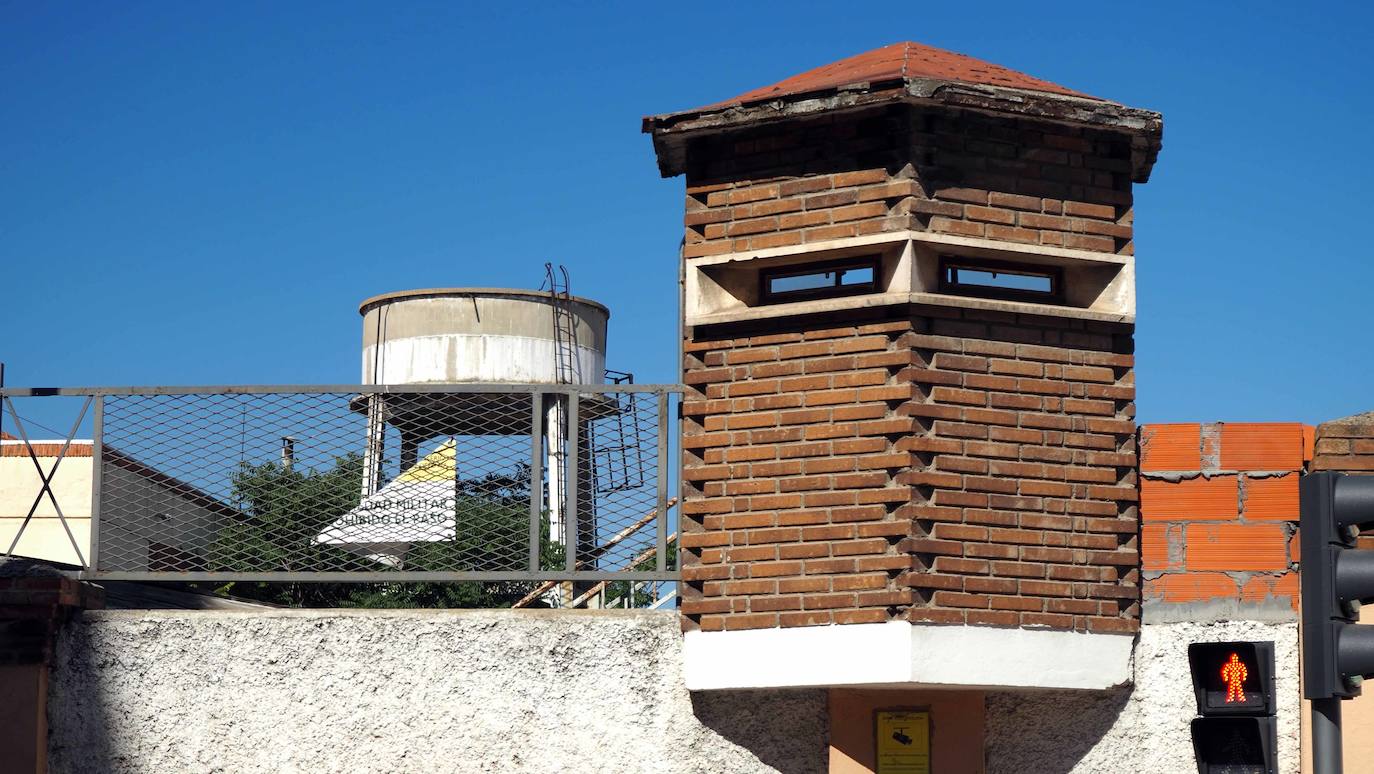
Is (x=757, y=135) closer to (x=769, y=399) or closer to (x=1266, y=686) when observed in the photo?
(x=769, y=399)

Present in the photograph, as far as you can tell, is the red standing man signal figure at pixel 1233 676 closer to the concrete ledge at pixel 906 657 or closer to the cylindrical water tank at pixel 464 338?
the concrete ledge at pixel 906 657

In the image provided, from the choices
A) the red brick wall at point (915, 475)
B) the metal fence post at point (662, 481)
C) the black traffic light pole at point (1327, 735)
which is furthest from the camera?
the metal fence post at point (662, 481)

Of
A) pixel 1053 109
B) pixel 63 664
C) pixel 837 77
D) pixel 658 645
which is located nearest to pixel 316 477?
pixel 63 664

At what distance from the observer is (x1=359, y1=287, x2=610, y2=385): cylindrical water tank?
2753 centimetres

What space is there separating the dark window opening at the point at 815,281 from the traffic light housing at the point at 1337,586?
10.7 ft

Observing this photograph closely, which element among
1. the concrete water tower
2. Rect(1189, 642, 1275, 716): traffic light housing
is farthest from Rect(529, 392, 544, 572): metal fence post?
the concrete water tower

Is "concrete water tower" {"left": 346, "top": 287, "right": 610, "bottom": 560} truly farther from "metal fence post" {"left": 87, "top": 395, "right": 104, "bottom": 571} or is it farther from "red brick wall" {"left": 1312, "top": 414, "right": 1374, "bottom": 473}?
"red brick wall" {"left": 1312, "top": 414, "right": 1374, "bottom": 473}

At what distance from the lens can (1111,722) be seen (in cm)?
894

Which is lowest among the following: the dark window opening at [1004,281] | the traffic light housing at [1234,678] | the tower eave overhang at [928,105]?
the traffic light housing at [1234,678]

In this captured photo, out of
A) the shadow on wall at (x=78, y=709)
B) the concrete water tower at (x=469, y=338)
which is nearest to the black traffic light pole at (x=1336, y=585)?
the shadow on wall at (x=78, y=709)

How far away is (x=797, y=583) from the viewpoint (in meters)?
8.77

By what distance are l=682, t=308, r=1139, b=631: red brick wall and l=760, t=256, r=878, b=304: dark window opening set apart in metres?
0.26

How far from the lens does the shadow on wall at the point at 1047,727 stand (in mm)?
8922

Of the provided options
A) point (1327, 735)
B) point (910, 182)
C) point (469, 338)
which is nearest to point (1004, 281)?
point (910, 182)
